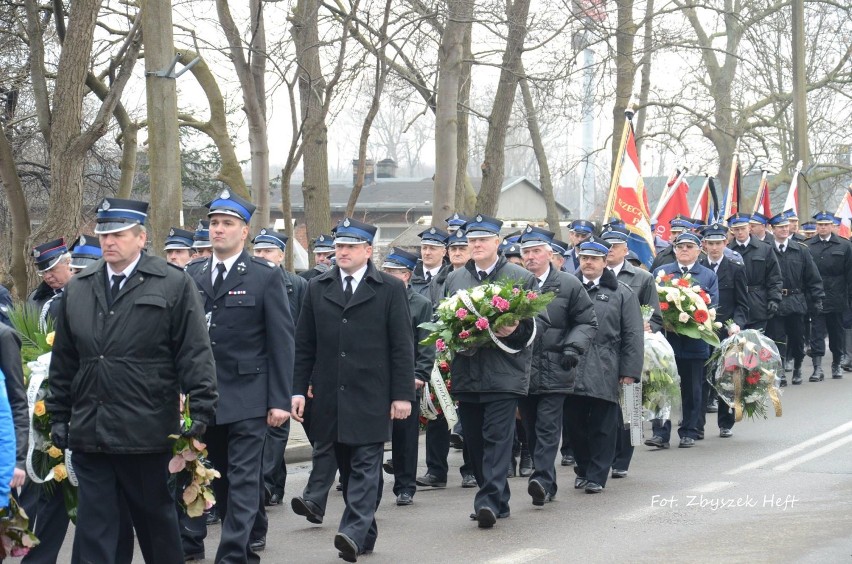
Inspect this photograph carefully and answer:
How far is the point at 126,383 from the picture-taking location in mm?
6395

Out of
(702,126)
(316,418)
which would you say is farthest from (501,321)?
(702,126)

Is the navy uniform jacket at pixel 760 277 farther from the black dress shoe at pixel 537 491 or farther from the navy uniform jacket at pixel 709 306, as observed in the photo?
the black dress shoe at pixel 537 491

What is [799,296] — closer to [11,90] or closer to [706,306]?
[706,306]

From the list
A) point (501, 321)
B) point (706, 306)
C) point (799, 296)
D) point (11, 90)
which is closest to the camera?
point (501, 321)

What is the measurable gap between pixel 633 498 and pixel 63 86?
9318 mm

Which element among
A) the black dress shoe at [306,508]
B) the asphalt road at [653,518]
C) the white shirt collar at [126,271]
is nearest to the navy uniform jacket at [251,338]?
the black dress shoe at [306,508]

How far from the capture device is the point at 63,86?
52.0 feet

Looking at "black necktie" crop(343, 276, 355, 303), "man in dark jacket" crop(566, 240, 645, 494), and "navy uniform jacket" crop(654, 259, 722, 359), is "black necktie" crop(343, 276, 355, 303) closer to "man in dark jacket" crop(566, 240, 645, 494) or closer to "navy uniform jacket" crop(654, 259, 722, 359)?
"man in dark jacket" crop(566, 240, 645, 494)

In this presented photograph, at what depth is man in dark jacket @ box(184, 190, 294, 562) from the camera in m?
7.46

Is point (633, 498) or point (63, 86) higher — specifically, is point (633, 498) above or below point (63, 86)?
below

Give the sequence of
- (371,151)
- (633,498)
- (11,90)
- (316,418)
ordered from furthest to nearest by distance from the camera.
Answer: (371,151) < (11,90) < (633,498) < (316,418)

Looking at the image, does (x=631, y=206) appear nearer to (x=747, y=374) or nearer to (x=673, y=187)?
(x=673, y=187)

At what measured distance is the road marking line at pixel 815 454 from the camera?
36.9 ft

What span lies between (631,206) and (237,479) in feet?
32.9
